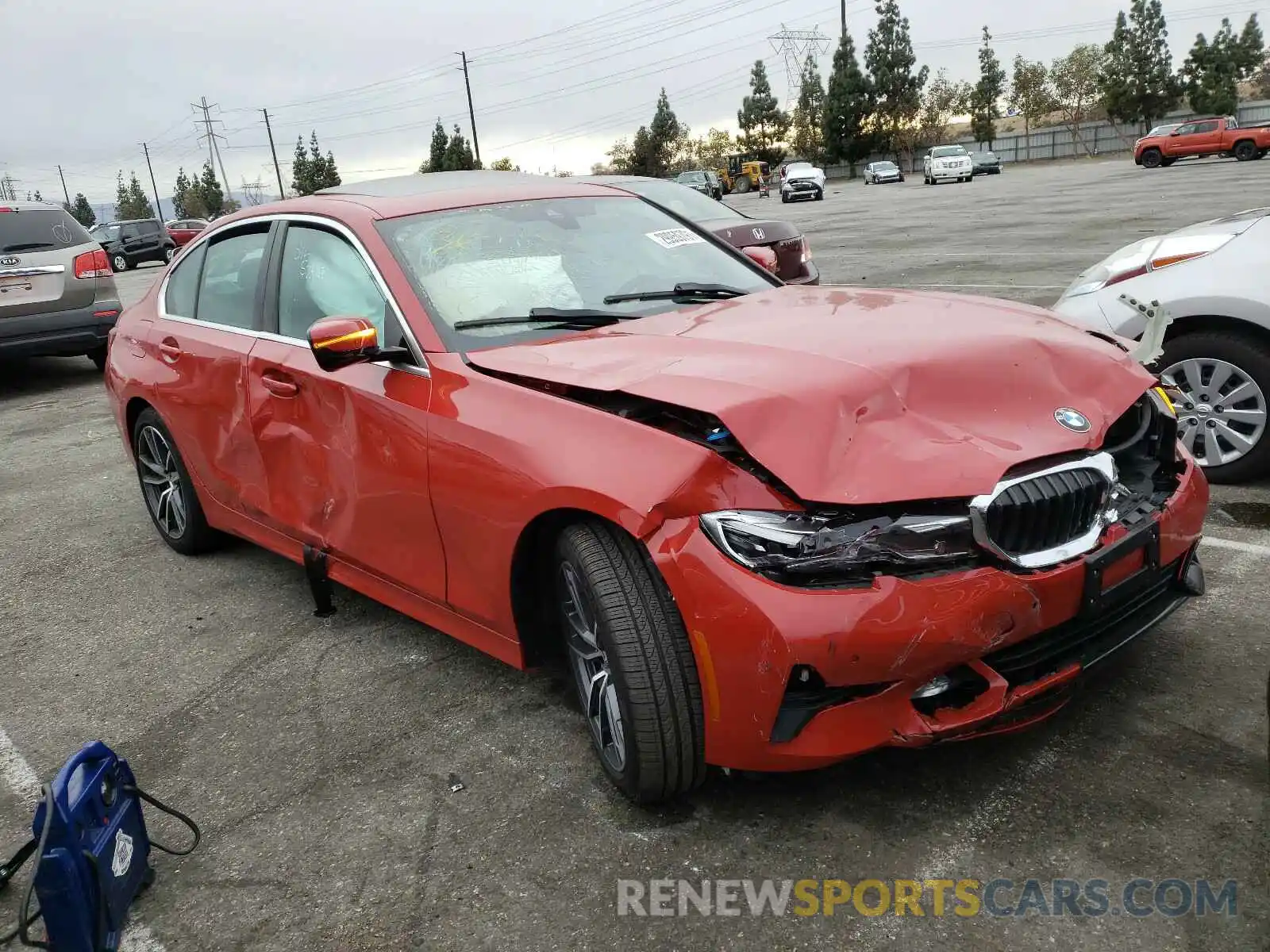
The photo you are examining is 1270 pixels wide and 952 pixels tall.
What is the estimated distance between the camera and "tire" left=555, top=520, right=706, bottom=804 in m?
2.40

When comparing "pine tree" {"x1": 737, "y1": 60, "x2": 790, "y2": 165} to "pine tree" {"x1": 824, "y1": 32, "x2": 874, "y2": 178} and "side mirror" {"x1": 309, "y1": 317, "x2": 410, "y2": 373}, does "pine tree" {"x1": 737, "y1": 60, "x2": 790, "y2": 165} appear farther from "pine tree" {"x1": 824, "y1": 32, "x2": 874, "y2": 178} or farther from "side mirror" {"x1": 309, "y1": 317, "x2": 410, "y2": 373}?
"side mirror" {"x1": 309, "y1": 317, "x2": 410, "y2": 373}

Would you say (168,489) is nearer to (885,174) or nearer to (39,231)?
(39,231)

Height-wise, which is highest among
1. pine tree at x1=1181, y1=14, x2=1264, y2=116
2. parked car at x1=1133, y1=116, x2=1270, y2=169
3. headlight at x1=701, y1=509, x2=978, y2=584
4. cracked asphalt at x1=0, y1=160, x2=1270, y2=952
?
pine tree at x1=1181, y1=14, x2=1264, y2=116

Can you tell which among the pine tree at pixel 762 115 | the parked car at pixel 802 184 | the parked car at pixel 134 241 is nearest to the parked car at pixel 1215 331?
the parked car at pixel 134 241

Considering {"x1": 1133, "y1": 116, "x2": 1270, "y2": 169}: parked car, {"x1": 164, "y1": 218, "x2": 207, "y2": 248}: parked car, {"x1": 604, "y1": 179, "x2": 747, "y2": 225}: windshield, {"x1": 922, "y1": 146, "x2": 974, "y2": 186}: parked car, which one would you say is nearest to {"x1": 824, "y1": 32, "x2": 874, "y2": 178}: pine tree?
{"x1": 922, "y1": 146, "x2": 974, "y2": 186}: parked car

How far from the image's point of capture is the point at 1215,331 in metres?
4.52

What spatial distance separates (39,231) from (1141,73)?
76.6 metres

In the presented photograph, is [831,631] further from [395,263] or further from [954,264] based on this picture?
[954,264]

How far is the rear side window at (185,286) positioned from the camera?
4594 mm

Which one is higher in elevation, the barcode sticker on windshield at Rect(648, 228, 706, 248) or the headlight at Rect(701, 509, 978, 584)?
the barcode sticker on windshield at Rect(648, 228, 706, 248)

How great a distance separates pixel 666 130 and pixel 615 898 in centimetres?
9904

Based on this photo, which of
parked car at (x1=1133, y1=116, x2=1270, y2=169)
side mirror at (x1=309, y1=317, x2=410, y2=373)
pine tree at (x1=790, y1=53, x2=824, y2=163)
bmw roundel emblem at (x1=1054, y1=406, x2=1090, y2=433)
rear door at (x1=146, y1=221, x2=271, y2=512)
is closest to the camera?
bmw roundel emblem at (x1=1054, y1=406, x2=1090, y2=433)

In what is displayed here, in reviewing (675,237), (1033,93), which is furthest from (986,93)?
(675,237)

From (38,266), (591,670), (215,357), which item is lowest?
(591,670)
